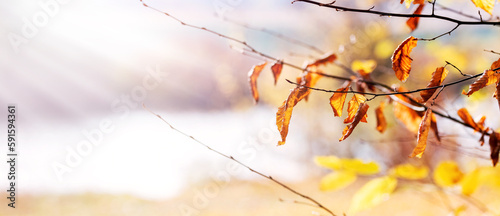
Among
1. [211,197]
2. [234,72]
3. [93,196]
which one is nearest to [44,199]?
[93,196]

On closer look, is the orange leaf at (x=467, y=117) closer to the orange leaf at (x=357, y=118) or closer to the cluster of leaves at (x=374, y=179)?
the cluster of leaves at (x=374, y=179)

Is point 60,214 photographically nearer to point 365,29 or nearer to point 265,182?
point 265,182

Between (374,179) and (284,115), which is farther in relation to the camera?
(374,179)

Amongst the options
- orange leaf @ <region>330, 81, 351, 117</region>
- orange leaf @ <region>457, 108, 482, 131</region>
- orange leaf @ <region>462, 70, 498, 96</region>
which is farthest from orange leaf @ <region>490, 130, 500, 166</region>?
orange leaf @ <region>330, 81, 351, 117</region>

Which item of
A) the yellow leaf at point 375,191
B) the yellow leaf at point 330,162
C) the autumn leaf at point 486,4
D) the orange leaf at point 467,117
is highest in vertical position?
the autumn leaf at point 486,4

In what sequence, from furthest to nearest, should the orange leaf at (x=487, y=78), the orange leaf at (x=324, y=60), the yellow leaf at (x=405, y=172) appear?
the yellow leaf at (x=405, y=172) → the orange leaf at (x=324, y=60) → the orange leaf at (x=487, y=78)

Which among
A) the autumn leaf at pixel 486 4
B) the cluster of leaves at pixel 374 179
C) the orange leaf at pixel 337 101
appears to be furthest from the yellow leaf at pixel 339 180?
the autumn leaf at pixel 486 4

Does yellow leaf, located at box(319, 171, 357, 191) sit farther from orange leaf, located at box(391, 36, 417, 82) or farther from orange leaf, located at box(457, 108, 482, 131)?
orange leaf, located at box(391, 36, 417, 82)

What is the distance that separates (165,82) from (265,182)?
26.0 ft

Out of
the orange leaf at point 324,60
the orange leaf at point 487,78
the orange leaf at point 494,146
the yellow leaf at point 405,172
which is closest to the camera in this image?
the orange leaf at point 487,78

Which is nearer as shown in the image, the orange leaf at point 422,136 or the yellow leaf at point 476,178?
the orange leaf at point 422,136

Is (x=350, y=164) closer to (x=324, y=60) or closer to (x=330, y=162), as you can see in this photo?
(x=330, y=162)

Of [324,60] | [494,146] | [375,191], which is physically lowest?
[375,191]

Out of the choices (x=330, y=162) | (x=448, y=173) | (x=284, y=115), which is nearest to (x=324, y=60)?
(x=330, y=162)
